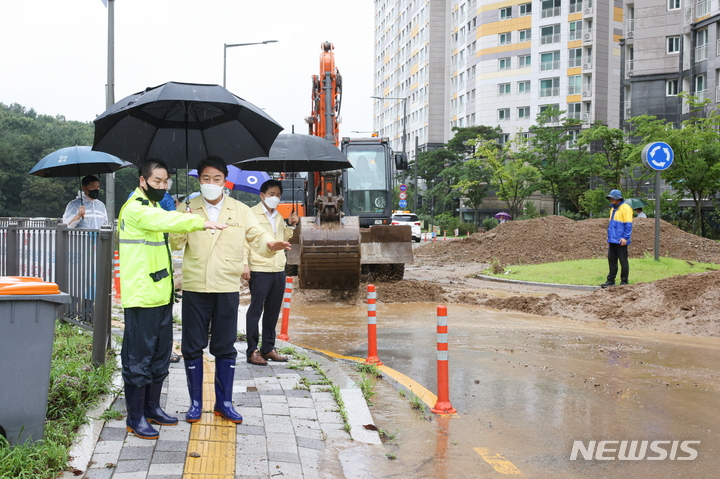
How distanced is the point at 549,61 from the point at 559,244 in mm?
46180

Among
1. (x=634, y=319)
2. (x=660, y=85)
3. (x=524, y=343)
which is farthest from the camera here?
(x=660, y=85)

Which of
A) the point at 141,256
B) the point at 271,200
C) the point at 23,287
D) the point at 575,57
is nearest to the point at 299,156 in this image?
the point at 271,200

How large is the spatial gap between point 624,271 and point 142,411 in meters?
12.6

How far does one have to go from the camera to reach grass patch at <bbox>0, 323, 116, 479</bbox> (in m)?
3.96

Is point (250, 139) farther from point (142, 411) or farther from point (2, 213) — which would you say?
point (2, 213)

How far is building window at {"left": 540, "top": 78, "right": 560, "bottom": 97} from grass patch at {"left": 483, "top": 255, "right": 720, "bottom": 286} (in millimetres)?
48627

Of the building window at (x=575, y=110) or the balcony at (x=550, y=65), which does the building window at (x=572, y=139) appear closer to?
the building window at (x=575, y=110)

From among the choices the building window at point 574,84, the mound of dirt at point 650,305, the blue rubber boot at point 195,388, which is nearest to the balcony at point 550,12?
the building window at point 574,84

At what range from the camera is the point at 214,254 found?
16.9 feet

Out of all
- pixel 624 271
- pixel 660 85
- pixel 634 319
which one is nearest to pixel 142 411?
pixel 634 319

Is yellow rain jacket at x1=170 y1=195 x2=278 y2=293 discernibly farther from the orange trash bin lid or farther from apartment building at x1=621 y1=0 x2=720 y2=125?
apartment building at x1=621 y1=0 x2=720 y2=125

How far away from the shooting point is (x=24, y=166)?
6481cm

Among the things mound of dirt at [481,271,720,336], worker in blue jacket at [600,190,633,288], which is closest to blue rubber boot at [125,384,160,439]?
mound of dirt at [481,271,720,336]

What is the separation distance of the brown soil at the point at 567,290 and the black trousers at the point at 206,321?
302 inches
